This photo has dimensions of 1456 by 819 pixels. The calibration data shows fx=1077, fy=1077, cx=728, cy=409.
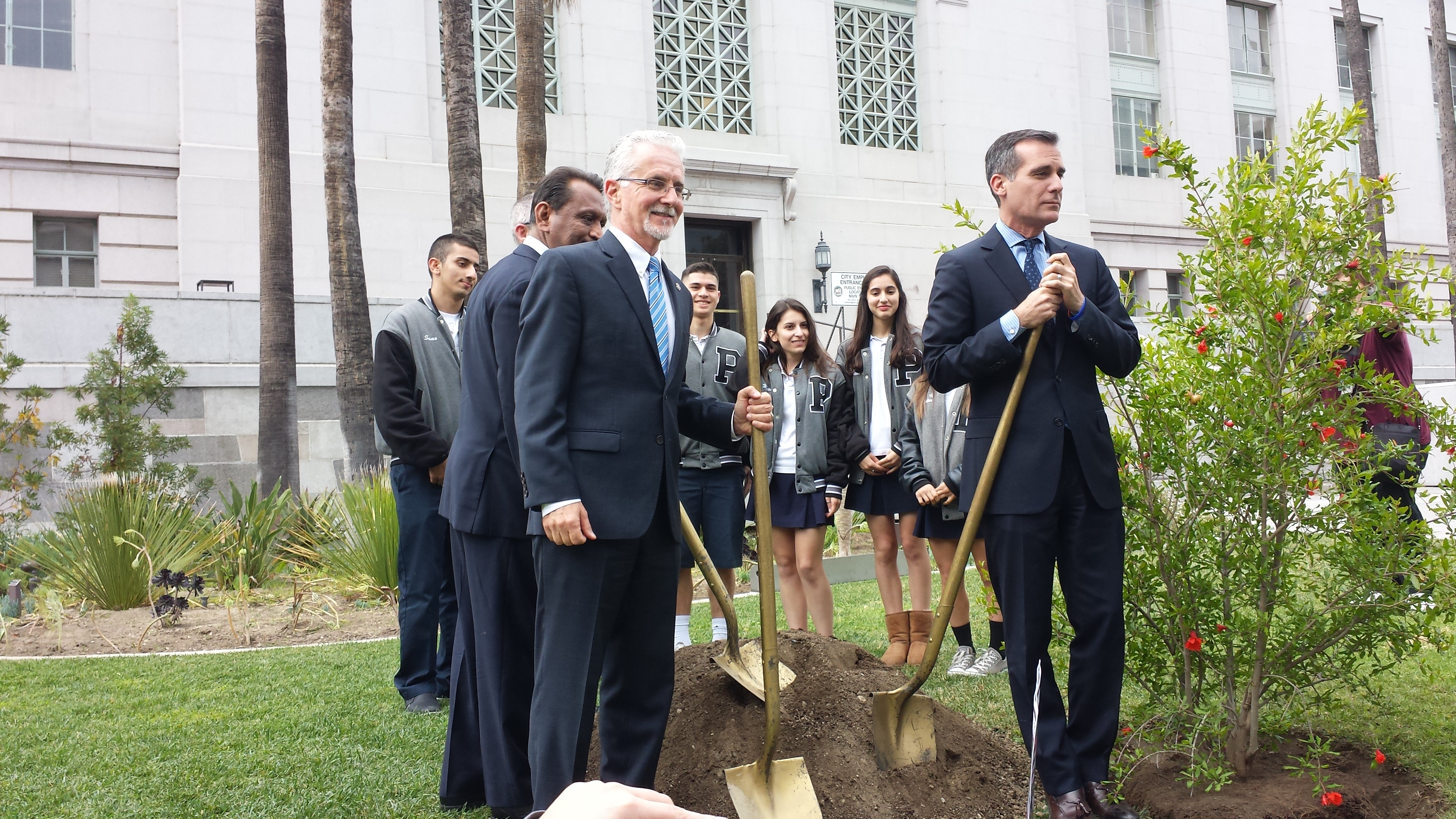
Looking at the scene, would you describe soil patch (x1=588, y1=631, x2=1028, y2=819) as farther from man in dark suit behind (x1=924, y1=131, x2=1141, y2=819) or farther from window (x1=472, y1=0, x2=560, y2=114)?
window (x1=472, y1=0, x2=560, y2=114)

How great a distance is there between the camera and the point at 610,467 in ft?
11.0

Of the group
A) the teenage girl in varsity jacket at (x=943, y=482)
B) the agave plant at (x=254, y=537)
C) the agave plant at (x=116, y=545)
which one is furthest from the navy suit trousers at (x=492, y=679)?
the agave plant at (x=254, y=537)

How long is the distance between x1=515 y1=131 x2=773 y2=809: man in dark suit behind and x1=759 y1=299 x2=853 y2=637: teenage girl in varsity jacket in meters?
2.81

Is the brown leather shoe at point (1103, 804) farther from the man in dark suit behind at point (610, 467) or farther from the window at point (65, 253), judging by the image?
the window at point (65, 253)

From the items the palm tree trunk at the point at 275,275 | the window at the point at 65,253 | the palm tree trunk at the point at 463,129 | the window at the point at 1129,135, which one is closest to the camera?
the palm tree trunk at the point at 463,129

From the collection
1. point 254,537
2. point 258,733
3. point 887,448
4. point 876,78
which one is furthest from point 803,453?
point 876,78

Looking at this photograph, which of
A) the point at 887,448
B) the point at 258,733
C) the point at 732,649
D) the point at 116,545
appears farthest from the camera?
the point at 116,545

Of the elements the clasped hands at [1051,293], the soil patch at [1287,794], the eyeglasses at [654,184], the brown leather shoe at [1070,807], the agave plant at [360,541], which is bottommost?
the soil patch at [1287,794]

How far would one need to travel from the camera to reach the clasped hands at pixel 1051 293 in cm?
361

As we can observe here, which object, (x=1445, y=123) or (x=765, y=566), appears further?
(x=1445, y=123)

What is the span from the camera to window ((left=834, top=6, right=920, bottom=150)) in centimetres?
2128

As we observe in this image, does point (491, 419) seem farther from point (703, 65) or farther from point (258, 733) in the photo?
point (703, 65)

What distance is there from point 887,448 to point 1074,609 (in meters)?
2.76

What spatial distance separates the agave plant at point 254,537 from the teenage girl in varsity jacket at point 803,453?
5.79 meters
